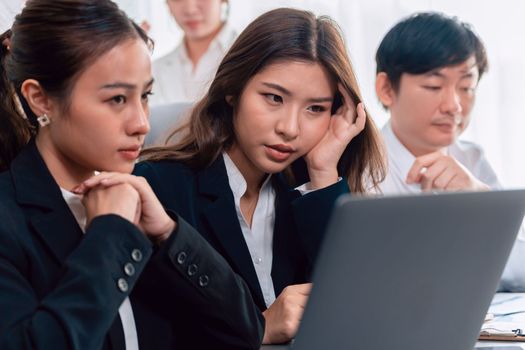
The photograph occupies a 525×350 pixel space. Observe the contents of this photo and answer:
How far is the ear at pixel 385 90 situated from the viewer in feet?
7.86

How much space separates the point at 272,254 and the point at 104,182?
A: 52 cm

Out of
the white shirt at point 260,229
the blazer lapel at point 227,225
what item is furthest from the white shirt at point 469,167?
the blazer lapel at point 227,225

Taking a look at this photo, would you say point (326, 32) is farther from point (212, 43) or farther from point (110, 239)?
point (212, 43)

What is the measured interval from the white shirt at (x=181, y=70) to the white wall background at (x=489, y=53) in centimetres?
21

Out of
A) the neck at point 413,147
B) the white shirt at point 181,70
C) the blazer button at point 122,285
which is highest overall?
the blazer button at point 122,285

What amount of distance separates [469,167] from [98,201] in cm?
149

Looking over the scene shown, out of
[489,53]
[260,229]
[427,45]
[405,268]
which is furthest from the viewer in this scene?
[489,53]

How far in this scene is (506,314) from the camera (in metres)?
1.61

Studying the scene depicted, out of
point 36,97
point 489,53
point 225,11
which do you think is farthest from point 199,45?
point 36,97

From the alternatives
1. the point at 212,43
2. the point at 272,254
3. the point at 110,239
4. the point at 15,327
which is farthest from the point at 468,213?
the point at 212,43

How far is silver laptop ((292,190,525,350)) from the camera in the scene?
85 centimetres

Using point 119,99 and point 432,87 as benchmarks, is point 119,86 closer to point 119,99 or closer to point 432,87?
point 119,99

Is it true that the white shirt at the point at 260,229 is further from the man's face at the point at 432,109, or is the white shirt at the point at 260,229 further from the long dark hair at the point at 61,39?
the man's face at the point at 432,109

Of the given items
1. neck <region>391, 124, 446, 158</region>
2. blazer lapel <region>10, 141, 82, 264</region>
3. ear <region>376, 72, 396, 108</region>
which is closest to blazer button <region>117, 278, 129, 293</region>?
blazer lapel <region>10, 141, 82, 264</region>
